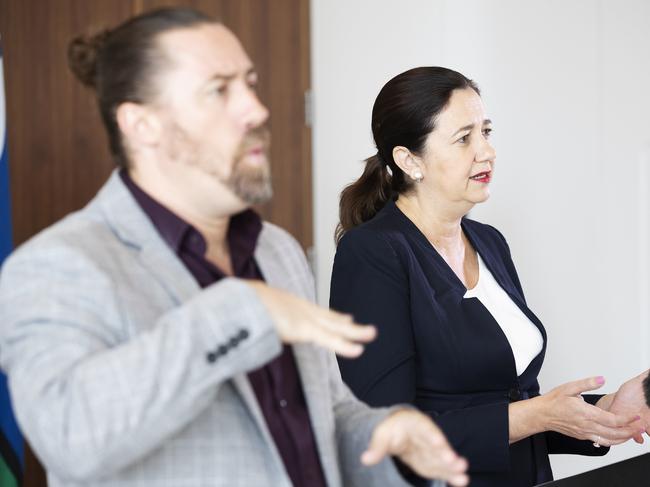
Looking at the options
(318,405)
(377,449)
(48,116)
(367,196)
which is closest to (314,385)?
(318,405)

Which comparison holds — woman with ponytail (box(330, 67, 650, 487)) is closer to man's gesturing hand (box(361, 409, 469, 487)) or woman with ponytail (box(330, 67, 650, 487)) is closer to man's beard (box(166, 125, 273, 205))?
man's gesturing hand (box(361, 409, 469, 487))

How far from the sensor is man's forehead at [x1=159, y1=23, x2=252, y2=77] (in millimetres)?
1258

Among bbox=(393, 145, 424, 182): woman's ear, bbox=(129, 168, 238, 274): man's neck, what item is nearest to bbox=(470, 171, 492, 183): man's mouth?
bbox=(393, 145, 424, 182): woman's ear

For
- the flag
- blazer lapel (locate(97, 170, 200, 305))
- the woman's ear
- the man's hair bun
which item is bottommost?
the flag

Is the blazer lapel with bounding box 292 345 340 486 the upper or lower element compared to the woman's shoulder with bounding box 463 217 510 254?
upper

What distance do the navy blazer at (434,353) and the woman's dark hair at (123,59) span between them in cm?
88

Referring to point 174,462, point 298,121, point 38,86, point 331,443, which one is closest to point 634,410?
point 331,443

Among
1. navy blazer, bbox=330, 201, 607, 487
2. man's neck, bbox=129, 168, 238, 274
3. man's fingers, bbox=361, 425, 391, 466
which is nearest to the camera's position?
man's fingers, bbox=361, 425, 391, 466

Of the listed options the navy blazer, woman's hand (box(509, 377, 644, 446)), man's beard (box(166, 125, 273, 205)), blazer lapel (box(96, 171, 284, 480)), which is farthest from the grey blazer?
woman's hand (box(509, 377, 644, 446))

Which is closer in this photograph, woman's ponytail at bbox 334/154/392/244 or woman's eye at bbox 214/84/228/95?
woman's eye at bbox 214/84/228/95

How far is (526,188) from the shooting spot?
3.57m

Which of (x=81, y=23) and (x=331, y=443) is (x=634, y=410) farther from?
(x=81, y=23)

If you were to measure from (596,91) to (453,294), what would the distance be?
182 cm

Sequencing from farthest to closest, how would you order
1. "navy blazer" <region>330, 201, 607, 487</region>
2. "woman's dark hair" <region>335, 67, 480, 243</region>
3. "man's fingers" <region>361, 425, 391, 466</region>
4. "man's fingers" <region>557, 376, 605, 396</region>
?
"woman's dark hair" <region>335, 67, 480, 243</region> < "navy blazer" <region>330, 201, 607, 487</region> < "man's fingers" <region>557, 376, 605, 396</region> < "man's fingers" <region>361, 425, 391, 466</region>
